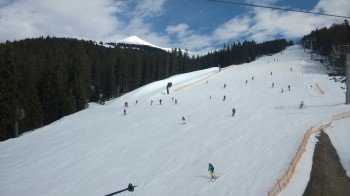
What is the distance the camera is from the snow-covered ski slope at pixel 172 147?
24.1m

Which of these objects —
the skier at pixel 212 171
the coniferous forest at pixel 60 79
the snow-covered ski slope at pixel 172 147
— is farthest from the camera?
the coniferous forest at pixel 60 79

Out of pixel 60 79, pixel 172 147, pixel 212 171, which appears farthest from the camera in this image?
pixel 60 79

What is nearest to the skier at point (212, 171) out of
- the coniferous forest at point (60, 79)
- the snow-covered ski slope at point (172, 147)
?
the snow-covered ski slope at point (172, 147)

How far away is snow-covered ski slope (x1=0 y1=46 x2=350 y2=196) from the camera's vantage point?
950 inches

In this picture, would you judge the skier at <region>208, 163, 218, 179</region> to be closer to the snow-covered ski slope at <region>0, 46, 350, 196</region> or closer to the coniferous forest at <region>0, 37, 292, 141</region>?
the snow-covered ski slope at <region>0, 46, 350, 196</region>

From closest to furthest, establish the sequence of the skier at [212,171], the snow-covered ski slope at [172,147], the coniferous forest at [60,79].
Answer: the skier at [212,171] < the snow-covered ski slope at [172,147] < the coniferous forest at [60,79]

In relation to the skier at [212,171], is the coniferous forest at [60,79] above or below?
above

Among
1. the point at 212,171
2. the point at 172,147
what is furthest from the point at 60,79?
the point at 212,171

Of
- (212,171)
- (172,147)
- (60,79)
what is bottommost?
(172,147)

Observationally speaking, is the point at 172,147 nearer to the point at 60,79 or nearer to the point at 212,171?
the point at 212,171

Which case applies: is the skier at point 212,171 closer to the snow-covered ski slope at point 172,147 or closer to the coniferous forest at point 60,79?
the snow-covered ski slope at point 172,147

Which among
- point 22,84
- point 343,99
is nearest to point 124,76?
point 22,84

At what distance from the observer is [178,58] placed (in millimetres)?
139750

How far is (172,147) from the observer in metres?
31.3
